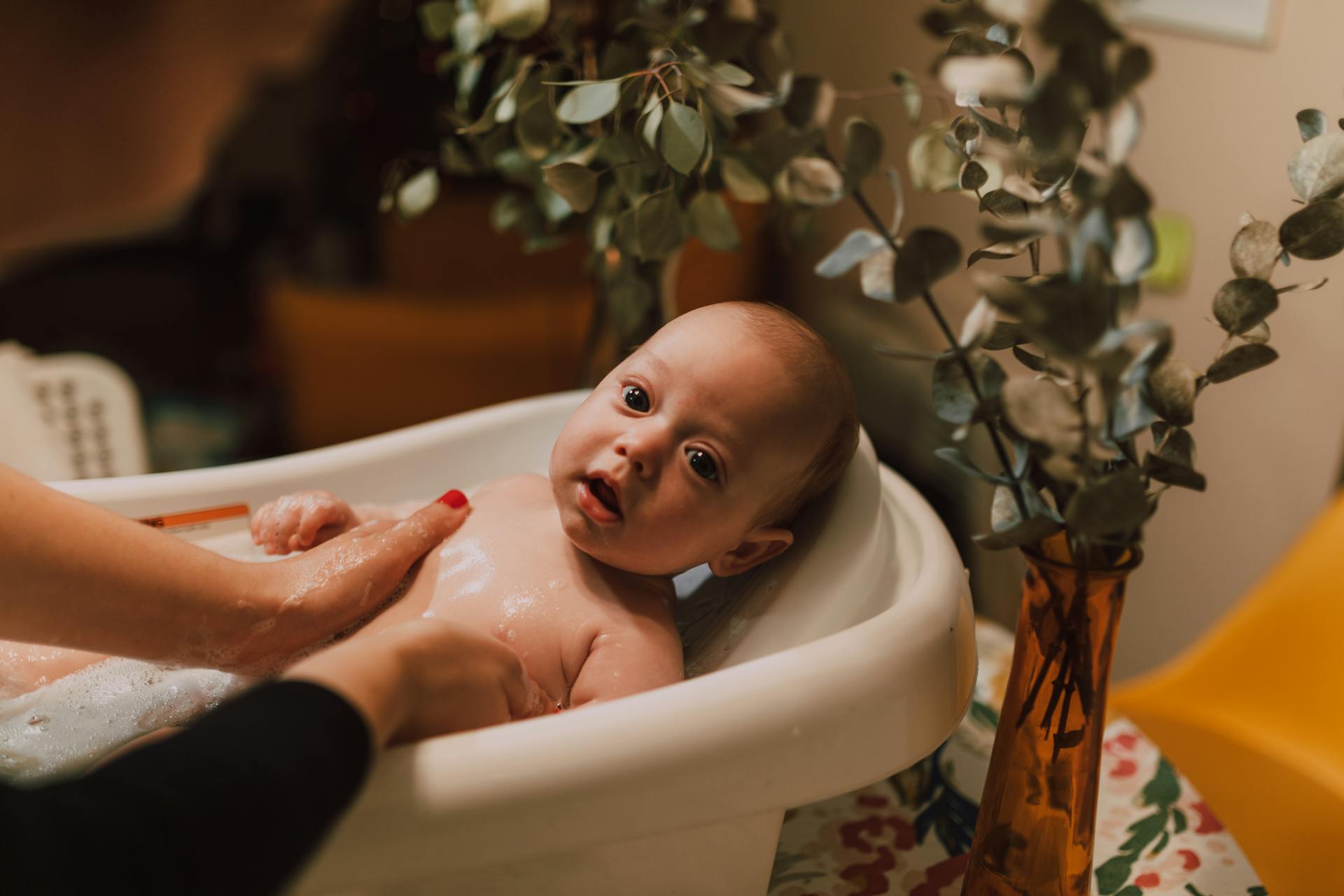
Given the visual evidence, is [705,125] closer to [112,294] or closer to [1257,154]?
[1257,154]

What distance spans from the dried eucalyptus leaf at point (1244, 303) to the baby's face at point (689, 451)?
12.6 inches

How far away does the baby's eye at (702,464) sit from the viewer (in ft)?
2.97

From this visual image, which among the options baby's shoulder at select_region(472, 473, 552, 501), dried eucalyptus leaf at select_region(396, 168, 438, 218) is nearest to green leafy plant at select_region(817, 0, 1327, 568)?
baby's shoulder at select_region(472, 473, 552, 501)

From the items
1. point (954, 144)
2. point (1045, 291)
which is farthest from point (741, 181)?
point (1045, 291)

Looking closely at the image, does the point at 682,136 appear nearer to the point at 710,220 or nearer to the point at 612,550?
the point at 710,220

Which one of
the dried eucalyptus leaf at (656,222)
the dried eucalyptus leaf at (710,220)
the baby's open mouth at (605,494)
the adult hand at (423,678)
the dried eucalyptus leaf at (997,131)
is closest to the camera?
the adult hand at (423,678)

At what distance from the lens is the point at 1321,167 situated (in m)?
0.72

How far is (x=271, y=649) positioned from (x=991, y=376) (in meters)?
0.61

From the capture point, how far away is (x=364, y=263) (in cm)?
258

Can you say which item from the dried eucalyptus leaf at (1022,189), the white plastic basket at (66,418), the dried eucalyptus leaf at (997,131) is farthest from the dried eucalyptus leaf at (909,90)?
the white plastic basket at (66,418)

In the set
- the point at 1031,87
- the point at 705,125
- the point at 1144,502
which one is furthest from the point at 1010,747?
the point at 705,125

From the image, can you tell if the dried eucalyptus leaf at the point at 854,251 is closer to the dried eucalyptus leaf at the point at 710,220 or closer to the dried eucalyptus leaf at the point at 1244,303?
the dried eucalyptus leaf at the point at 1244,303

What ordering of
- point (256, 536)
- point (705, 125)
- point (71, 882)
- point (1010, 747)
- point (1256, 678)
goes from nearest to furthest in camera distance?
point (71, 882) → point (1010, 747) → point (705, 125) → point (256, 536) → point (1256, 678)

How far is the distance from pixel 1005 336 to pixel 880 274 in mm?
Answer: 171
